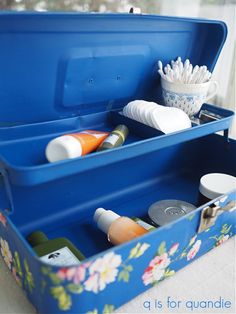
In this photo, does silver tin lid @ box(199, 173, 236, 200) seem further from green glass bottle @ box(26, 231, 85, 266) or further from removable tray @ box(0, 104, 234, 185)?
green glass bottle @ box(26, 231, 85, 266)

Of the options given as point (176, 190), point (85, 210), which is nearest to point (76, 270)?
point (85, 210)

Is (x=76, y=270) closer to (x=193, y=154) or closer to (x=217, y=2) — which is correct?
(x=193, y=154)

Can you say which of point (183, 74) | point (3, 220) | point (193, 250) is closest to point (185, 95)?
point (183, 74)

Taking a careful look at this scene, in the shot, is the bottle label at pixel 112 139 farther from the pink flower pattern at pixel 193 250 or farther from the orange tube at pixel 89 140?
the pink flower pattern at pixel 193 250

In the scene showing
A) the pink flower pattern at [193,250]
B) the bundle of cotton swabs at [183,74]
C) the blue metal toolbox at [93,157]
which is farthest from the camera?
the bundle of cotton swabs at [183,74]

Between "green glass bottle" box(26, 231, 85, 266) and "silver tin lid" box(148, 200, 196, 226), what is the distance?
163 millimetres

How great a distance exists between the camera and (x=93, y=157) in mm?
413

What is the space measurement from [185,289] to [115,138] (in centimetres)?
26

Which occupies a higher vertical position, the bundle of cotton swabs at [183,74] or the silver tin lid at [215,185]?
the bundle of cotton swabs at [183,74]

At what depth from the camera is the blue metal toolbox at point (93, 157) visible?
375 mm

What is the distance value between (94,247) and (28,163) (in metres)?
0.18

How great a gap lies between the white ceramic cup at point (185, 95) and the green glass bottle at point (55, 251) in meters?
0.33

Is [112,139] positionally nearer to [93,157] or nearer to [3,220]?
[93,157]

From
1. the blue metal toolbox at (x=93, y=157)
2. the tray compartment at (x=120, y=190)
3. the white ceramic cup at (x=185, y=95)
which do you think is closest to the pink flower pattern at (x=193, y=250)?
the blue metal toolbox at (x=93, y=157)
